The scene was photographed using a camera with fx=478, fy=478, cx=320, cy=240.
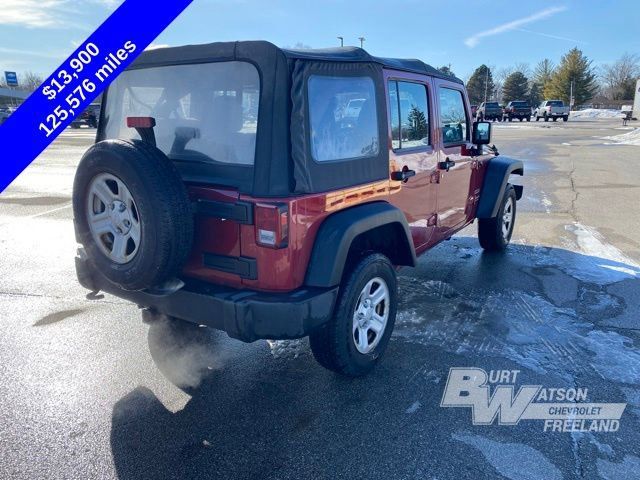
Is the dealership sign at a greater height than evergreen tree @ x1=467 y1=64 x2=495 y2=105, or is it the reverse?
evergreen tree @ x1=467 y1=64 x2=495 y2=105

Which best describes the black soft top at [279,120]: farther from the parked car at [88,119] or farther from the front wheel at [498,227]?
the parked car at [88,119]

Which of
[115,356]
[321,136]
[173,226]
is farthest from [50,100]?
[115,356]

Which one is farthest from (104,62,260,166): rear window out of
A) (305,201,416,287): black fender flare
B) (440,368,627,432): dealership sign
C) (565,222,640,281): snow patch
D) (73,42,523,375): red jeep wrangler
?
(565,222,640,281): snow patch

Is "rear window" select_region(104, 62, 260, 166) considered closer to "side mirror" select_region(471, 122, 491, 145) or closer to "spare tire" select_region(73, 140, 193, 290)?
"spare tire" select_region(73, 140, 193, 290)

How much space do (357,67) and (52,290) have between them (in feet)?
12.1

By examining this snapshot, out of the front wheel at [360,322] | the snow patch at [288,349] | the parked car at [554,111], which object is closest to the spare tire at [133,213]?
the front wheel at [360,322]

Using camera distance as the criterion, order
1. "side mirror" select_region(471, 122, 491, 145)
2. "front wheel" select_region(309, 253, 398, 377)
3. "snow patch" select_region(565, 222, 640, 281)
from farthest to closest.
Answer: "snow patch" select_region(565, 222, 640, 281) < "side mirror" select_region(471, 122, 491, 145) < "front wheel" select_region(309, 253, 398, 377)

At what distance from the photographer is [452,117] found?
14.7ft

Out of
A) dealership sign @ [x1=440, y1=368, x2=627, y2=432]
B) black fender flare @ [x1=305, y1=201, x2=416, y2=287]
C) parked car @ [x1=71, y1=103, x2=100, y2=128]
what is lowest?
dealership sign @ [x1=440, y1=368, x2=627, y2=432]

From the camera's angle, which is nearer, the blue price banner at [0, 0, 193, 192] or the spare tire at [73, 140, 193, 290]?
the blue price banner at [0, 0, 193, 192]

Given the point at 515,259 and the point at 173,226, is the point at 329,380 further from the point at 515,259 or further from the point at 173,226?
the point at 515,259

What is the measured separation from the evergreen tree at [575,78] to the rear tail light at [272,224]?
75181 mm

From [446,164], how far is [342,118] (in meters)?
1.55

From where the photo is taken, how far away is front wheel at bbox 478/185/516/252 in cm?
563
